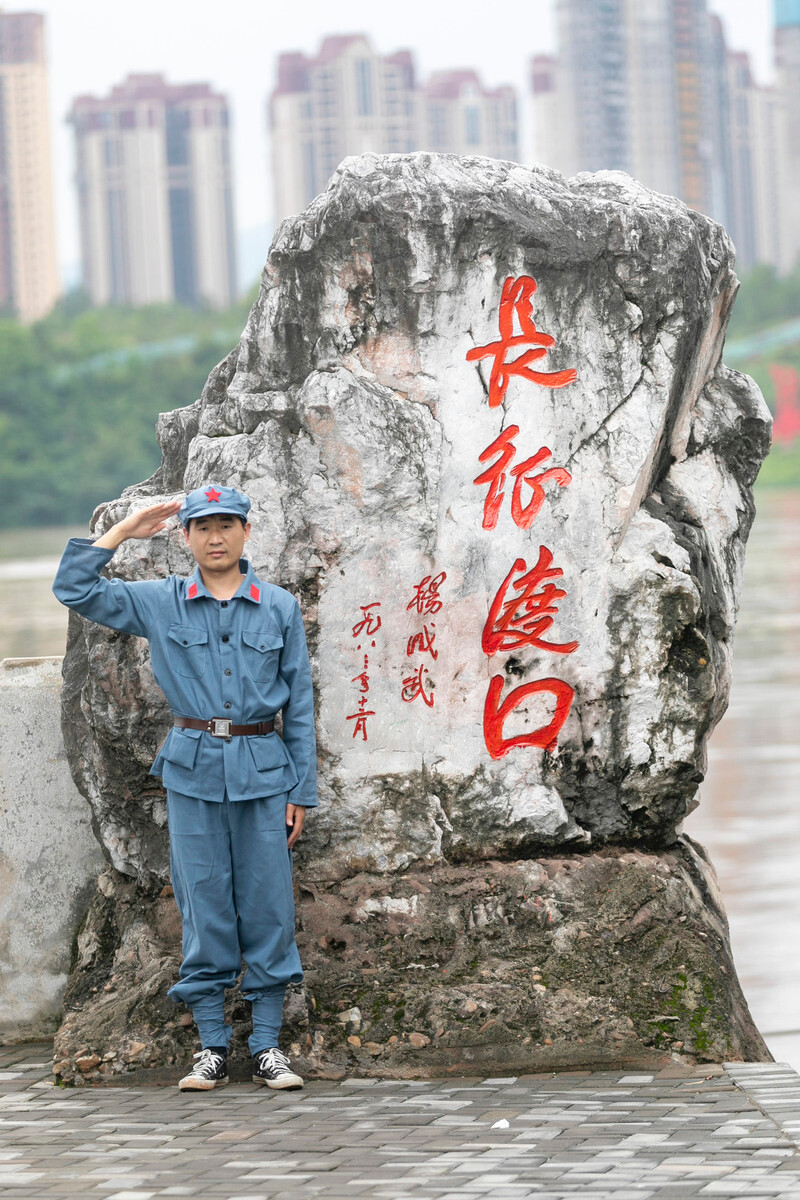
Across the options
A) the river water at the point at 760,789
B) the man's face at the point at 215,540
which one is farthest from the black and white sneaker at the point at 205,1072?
the river water at the point at 760,789

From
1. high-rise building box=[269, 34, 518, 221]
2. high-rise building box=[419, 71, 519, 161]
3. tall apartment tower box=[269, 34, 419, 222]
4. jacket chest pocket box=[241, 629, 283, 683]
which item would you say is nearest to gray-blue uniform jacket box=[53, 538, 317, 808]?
jacket chest pocket box=[241, 629, 283, 683]

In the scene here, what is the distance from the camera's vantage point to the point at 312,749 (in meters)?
3.36

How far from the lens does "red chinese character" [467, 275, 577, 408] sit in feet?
12.1

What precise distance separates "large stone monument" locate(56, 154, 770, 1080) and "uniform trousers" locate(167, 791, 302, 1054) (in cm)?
20

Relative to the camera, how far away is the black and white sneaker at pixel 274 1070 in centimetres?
333

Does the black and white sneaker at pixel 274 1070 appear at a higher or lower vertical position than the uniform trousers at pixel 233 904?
lower

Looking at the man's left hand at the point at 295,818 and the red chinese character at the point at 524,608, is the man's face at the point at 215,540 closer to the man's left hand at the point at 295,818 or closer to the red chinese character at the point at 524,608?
the man's left hand at the point at 295,818

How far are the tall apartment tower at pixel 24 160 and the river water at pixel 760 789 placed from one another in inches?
1709

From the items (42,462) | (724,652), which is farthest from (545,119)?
(724,652)

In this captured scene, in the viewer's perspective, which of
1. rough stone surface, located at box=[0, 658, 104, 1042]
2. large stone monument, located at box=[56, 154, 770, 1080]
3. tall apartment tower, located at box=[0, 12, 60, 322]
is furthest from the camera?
tall apartment tower, located at box=[0, 12, 60, 322]

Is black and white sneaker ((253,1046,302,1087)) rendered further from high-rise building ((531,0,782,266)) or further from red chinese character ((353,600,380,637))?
high-rise building ((531,0,782,266))

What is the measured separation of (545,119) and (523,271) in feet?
Result: 183

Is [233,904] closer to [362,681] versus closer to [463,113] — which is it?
[362,681]

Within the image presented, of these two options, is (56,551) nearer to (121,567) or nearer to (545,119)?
(121,567)
